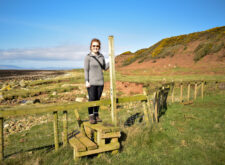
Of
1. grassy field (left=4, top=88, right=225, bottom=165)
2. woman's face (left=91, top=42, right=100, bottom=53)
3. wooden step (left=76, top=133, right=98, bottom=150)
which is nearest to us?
wooden step (left=76, top=133, right=98, bottom=150)

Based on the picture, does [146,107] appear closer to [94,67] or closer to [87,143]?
[94,67]

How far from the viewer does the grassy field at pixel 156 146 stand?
385 cm

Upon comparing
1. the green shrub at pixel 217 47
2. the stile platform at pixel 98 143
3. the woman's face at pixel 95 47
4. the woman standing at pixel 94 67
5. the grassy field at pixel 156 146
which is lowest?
the grassy field at pixel 156 146

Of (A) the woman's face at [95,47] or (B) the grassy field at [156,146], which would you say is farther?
(A) the woman's face at [95,47]

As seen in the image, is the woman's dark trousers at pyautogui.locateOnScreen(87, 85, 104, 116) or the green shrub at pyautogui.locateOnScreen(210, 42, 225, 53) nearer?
the woman's dark trousers at pyautogui.locateOnScreen(87, 85, 104, 116)

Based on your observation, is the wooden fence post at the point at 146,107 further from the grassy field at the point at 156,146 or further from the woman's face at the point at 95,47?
the woman's face at the point at 95,47

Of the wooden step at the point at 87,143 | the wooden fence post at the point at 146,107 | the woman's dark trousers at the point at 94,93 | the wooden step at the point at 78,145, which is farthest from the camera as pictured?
the wooden fence post at the point at 146,107

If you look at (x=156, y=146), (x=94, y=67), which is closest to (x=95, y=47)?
(x=94, y=67)

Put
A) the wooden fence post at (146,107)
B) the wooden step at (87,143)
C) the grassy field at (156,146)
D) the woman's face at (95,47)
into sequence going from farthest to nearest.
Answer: the wooden fence post at (146,107) < the woman's face at (95,47) < the grassy field at (156,146) < the wooden step at (87,143)

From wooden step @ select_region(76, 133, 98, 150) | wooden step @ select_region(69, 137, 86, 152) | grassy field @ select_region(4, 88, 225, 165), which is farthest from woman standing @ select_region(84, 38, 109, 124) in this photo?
grassy field @ select_region(4, 88, 225, 165)

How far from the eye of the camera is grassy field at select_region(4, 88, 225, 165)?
3.85 m

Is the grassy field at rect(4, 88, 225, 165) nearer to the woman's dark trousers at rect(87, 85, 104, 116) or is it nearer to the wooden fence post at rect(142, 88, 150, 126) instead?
the wooden fence post at rect(142, 88, 150, 126)

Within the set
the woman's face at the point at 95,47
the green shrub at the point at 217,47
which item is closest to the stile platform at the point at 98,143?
the woman's face at the point at 95,47

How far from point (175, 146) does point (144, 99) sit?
1.67m
